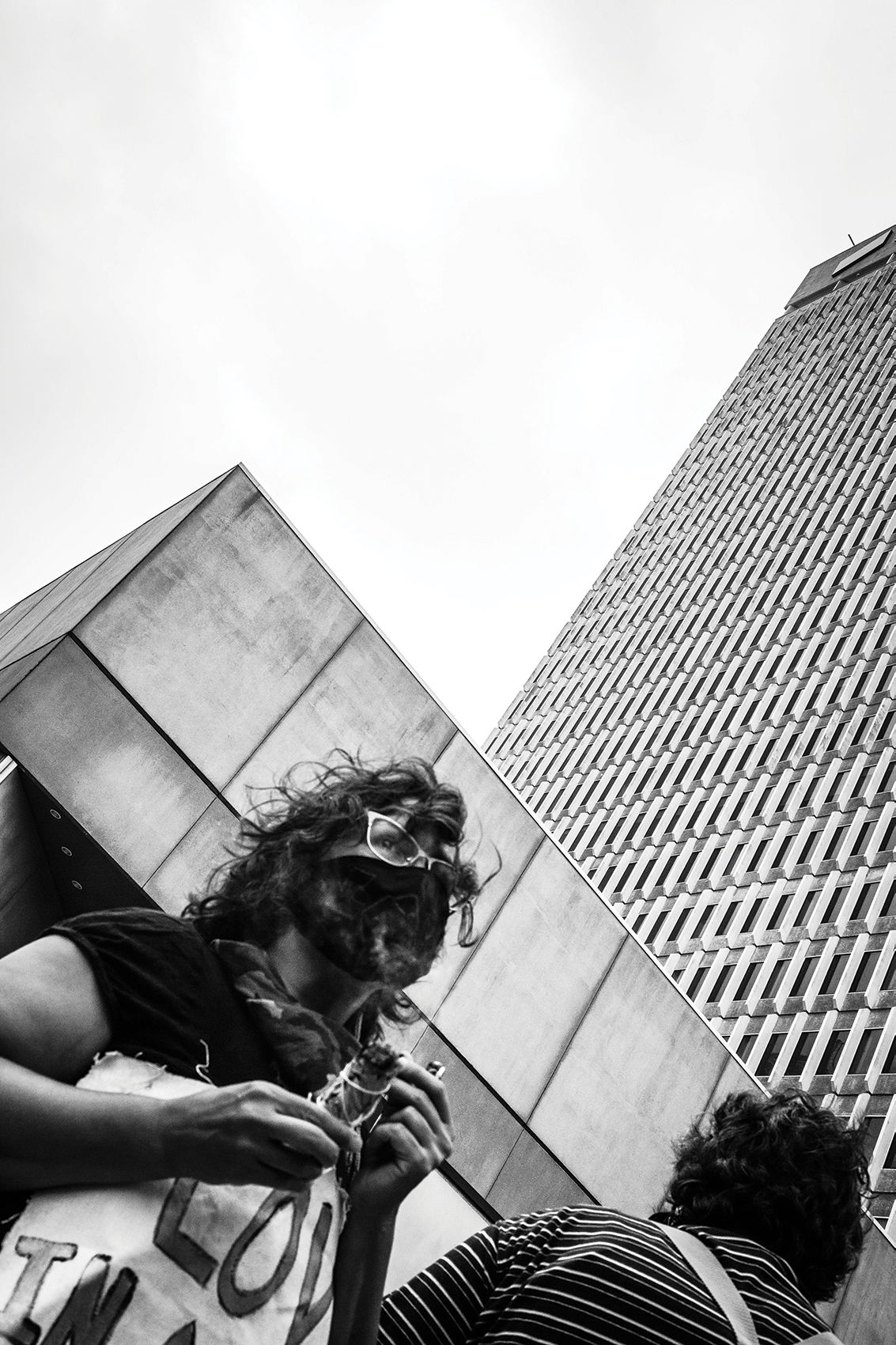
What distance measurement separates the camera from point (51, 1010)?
123 cm

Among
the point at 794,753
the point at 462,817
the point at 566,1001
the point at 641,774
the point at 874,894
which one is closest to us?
the point at 462,817

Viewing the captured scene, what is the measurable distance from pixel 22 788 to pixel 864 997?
40.5 m

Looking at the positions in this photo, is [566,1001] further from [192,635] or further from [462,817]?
[462,817]

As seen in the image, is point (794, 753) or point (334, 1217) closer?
point (334, 1217)

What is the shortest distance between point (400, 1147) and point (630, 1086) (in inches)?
272

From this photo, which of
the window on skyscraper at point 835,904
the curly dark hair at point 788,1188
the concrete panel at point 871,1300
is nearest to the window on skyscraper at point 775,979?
the window on skyscraper at point 835,904

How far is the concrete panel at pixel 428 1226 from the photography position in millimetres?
5672

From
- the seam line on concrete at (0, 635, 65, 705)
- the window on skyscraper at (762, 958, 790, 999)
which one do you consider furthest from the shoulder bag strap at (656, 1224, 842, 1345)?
the window on skyscraper at (762, 958, 790, 999)

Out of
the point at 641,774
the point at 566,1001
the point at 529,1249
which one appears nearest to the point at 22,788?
the point at 566,1001

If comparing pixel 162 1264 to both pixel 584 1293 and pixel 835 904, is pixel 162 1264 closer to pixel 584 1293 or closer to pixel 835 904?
pixel 584 1293

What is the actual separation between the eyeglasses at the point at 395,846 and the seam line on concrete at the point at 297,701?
528 centimetres

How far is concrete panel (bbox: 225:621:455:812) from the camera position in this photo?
7082mm

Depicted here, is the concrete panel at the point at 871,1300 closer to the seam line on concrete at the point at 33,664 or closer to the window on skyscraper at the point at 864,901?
the seam line on concrete at the point at 33,664

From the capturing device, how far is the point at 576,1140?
7301mm
